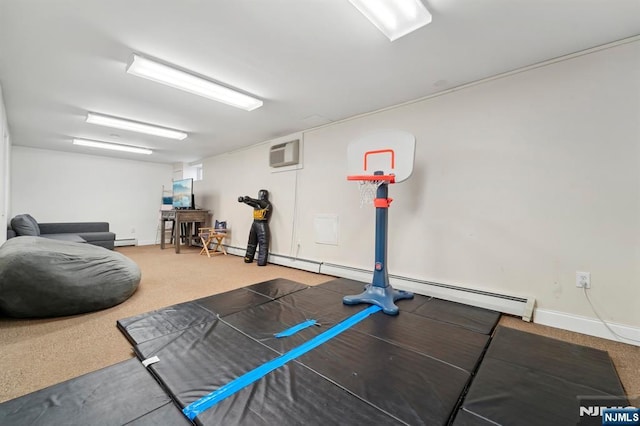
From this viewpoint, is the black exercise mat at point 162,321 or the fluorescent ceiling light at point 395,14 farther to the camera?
the black exercise mat at point 162,321

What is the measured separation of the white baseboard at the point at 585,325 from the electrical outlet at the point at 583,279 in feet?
0.88

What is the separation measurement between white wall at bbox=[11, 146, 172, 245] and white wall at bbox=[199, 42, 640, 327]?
6483 mm

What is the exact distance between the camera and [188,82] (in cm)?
264

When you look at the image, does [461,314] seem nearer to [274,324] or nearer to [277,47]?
[274,324]

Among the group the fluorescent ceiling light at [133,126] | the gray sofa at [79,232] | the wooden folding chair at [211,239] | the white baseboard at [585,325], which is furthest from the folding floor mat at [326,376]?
the gray sofa at [79,232]

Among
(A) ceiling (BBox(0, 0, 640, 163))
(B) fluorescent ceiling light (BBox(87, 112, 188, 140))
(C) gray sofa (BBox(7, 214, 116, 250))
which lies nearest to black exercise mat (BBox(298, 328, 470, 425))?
(A) ceiling (BBox(0, 0, 640, 163))

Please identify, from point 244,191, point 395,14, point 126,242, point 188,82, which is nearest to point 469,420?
point 395,14

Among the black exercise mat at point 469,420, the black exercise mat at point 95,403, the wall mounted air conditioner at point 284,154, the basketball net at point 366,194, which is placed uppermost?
the wall mounted air conditioner at point 284,154

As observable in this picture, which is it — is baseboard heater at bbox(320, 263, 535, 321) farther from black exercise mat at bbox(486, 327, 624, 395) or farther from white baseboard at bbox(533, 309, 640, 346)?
black exercise mat at bbox(486, 327, 624, 395)

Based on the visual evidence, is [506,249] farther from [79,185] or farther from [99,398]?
[79,185]

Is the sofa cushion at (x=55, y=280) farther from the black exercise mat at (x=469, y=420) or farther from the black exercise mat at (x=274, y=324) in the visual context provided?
the black exercise mat at (x=469, y=420)

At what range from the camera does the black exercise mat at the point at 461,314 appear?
7.16 ft

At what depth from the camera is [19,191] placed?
5.50 metres

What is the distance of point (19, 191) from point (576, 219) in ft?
30.8
